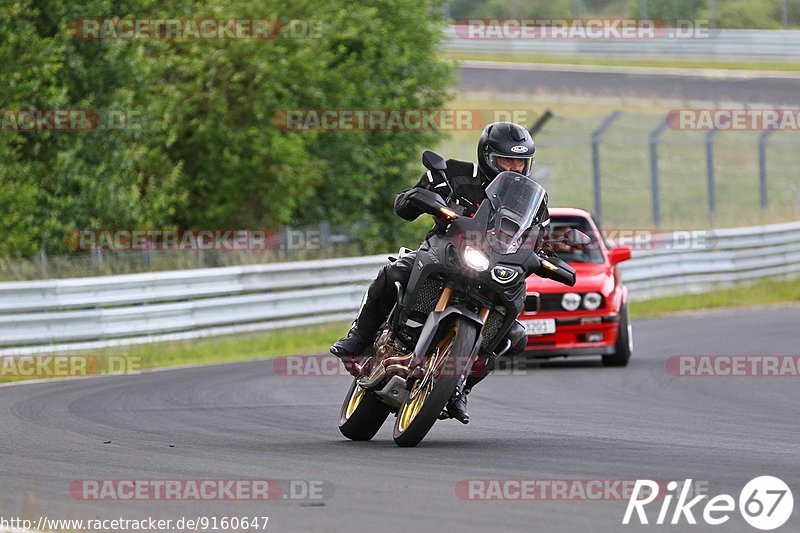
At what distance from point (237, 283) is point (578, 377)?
19.3 feet

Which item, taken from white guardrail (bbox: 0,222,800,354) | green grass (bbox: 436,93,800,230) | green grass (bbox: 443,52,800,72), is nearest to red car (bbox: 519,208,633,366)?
white guardrail (bbox: 0,222,800,354)

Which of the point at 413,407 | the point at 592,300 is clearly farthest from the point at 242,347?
the point at 413,407

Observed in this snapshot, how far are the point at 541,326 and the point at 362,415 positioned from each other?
6.35 meters

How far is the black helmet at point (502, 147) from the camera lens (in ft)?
29.4

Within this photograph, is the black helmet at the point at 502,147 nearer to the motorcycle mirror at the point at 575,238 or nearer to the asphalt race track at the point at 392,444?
the motorcycle mirror at the point at 575,238

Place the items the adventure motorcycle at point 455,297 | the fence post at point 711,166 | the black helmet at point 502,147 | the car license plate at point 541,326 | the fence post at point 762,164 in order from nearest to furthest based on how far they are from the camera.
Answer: the adventure motorcycle at point 455,297 < the black helmet at point 502,147 < the car license plate at point 541,326 < the fence post at point 711,166 < the fence post at point 762,164

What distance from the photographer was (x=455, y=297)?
8.63 meters

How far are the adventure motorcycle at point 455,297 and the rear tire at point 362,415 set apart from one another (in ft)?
1.30

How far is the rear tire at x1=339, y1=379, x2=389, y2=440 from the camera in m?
9.41

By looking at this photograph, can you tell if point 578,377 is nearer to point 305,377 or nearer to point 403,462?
point 305,377

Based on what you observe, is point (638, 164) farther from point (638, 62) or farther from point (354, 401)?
point (354, 401)

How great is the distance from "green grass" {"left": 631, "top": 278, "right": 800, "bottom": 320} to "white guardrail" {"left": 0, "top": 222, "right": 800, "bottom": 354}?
5482mm

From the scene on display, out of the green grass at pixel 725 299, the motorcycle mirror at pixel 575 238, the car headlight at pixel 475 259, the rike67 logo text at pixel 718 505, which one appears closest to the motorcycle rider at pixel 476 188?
the motorcycle mirror at pixel 575 238

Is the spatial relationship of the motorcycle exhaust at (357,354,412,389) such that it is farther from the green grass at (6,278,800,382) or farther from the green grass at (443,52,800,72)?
the green grass at (443,52,800,72)
